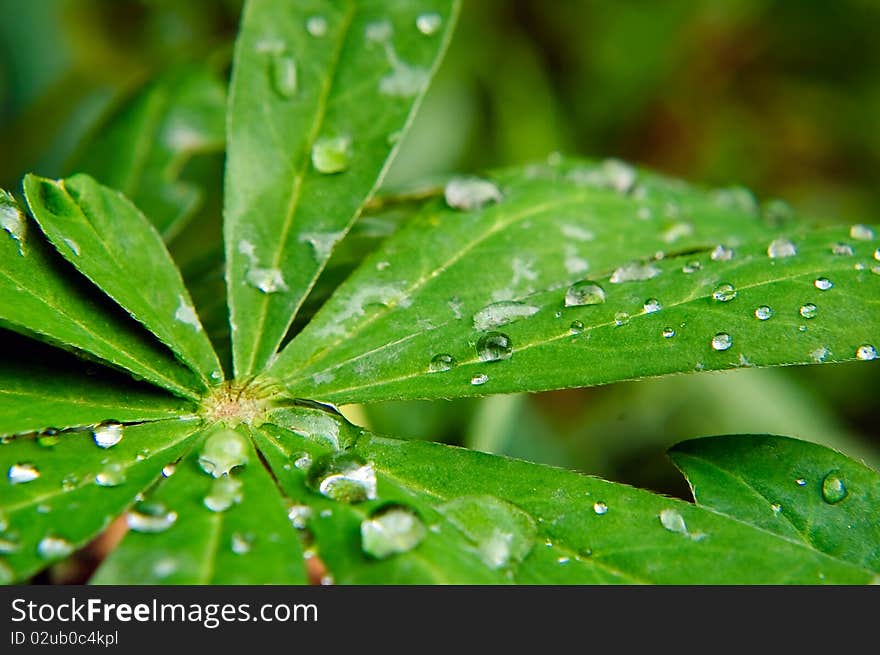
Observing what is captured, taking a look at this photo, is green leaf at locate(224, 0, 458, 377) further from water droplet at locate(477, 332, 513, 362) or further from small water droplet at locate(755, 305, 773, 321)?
small water droplet at locate(755, 305, 773, 321)

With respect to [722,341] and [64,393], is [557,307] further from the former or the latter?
[64,393]

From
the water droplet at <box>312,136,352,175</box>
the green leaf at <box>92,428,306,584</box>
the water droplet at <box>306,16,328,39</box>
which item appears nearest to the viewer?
the green leaf at <box>92,428,306,584</box>

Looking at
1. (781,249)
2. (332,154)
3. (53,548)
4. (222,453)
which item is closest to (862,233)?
(781,249)

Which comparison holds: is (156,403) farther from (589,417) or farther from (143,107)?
(589,417)

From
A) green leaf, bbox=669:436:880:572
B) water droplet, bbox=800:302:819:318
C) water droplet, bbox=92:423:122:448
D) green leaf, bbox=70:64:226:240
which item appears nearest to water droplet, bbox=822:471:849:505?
green leaf, bbox=669:436:880:572

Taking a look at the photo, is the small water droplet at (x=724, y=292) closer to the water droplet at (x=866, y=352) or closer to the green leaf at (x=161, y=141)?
the water droplet at (x=866, y=352)

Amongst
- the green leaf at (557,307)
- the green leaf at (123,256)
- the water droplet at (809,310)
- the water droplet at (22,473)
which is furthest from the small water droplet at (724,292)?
the water droplet at (22,473)
